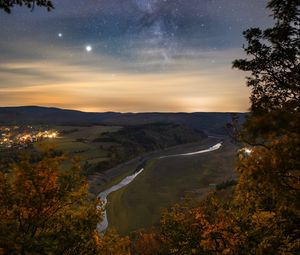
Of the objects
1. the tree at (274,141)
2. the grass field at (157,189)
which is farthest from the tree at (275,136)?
the grass field at (157,189)

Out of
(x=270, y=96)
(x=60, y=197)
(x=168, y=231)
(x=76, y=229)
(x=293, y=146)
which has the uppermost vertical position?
(x=270, y=96)

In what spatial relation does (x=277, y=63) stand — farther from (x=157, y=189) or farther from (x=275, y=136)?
(x=157, y=189)

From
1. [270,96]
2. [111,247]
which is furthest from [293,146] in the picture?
[111,247]

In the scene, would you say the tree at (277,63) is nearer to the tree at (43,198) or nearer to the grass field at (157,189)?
the tree at (43,198)

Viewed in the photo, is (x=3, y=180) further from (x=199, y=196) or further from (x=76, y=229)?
(x=199, y=196)

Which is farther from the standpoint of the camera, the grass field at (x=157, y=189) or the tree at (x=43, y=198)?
the grass field at (x=157, y=189)

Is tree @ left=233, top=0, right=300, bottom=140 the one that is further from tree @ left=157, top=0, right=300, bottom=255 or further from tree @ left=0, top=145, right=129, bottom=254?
tree @ left=0, top=145, right=129, bottom=254

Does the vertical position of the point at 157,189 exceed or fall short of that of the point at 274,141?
it falls short

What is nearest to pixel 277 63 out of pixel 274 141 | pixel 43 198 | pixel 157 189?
pixel 274 141
